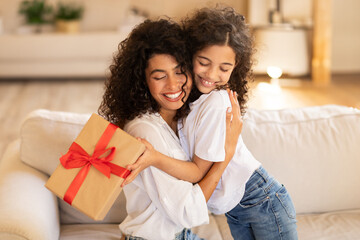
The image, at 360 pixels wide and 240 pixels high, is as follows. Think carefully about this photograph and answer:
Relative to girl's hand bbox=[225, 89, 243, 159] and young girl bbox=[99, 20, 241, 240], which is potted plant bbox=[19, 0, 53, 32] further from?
girl's hand bbox=[225, 89, 243, 159]

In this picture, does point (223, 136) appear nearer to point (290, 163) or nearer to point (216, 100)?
point (216, 100)

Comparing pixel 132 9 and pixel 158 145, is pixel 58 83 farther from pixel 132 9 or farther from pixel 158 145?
pixel 158 145

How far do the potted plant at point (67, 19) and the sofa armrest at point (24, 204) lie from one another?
503cm

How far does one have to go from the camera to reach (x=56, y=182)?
1.33 metres

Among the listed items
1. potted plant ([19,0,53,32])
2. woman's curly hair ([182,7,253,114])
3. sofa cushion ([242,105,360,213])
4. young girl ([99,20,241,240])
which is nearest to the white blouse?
young girl ([99,20,241,240])

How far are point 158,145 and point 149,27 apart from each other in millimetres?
342

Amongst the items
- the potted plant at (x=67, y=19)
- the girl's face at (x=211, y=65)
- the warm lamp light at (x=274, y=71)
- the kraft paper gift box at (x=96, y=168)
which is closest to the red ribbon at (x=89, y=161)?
the kraft paper gift box at (x=96, y=168)

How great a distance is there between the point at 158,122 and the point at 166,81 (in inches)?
4.9

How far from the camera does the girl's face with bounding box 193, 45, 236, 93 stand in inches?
57.2

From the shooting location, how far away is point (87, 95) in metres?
5.54

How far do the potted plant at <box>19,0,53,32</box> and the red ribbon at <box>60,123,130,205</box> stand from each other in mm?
5847

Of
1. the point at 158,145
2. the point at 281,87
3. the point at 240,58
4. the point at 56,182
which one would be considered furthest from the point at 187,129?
the point at 281,87

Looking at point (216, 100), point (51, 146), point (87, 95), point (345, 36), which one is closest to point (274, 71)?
point (345, 36)

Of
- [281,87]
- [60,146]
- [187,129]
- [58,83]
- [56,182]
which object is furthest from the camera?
[58,83]
